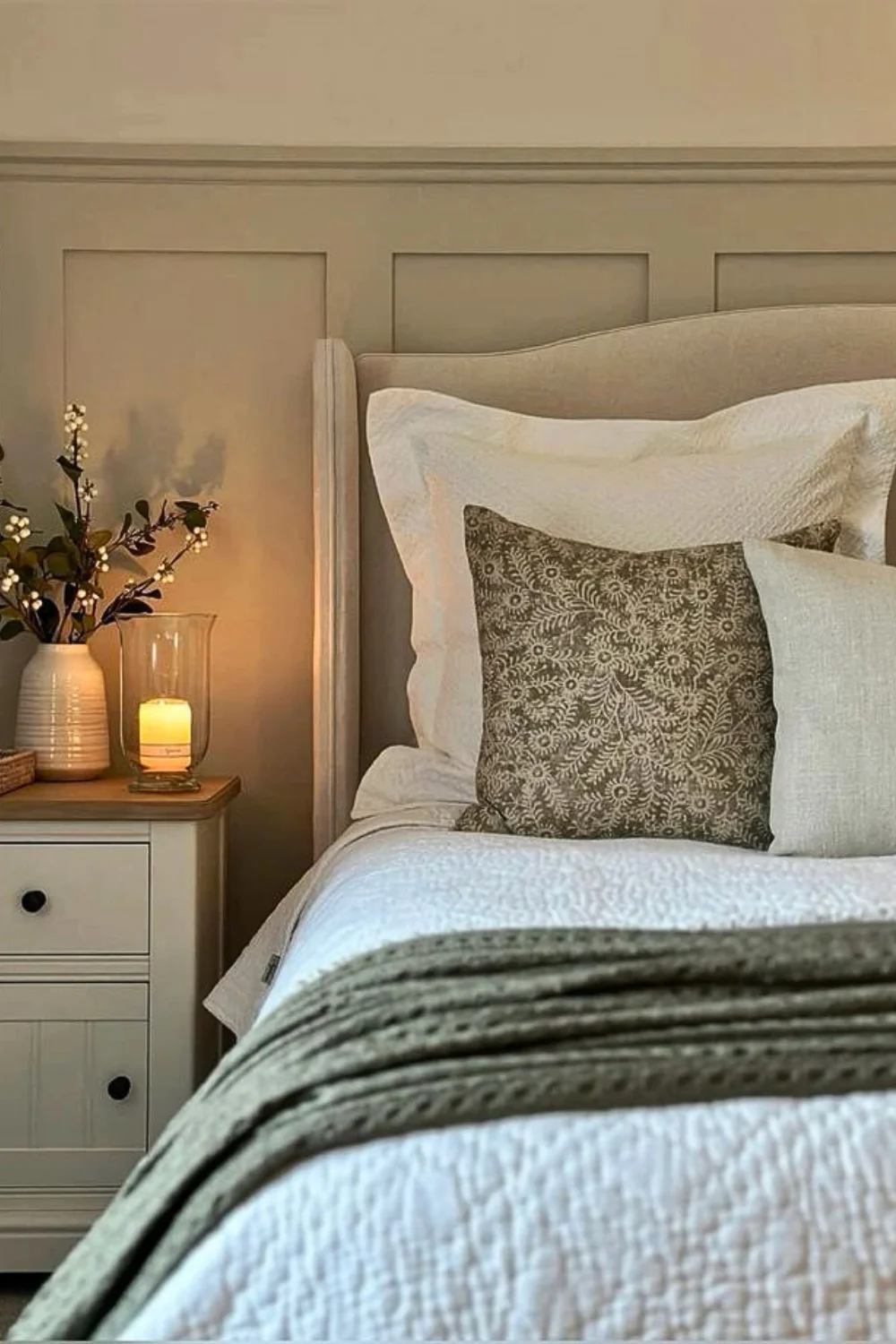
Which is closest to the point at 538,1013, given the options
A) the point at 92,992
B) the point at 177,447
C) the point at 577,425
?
the point at 92,992

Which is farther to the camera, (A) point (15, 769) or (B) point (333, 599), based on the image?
(B) point (333, 599)

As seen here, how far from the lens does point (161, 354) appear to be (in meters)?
2.44

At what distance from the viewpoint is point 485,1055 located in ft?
2.77

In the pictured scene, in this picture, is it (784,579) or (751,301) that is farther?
(751,301)

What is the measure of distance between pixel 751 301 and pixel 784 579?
893 millimetres

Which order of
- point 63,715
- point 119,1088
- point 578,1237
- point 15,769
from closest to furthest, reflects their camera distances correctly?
point 578,1237
point 119,1088
point 15,769
point 63,715

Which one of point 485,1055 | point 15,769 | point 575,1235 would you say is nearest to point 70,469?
point 15,769

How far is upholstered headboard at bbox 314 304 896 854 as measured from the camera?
2.29 m

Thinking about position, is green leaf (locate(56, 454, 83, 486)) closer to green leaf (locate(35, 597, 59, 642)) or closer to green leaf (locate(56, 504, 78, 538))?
green leaf (locate(56, 504, 78, 538))

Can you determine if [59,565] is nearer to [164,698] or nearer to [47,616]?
[47,616]

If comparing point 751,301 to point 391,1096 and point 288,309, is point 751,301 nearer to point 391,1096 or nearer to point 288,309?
point 288,309

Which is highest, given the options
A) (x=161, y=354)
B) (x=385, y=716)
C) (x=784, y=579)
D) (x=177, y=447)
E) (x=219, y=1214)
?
(x=161, y=354)

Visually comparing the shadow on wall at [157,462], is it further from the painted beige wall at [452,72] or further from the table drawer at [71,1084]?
the table drawer at [71,1084]

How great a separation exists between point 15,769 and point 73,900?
0.85ft
